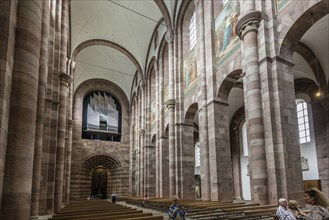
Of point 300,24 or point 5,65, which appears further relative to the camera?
point 300,24

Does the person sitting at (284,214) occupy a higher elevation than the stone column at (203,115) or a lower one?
lower

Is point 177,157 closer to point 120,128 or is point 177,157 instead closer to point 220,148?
point 220,148

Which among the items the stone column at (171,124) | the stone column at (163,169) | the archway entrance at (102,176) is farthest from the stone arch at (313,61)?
the archway entrance at (102,176)

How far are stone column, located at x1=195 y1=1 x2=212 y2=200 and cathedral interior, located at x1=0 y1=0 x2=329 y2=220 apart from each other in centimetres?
6

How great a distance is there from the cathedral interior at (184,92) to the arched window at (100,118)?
180 centimetres

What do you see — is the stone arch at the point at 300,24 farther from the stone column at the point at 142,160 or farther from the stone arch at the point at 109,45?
the stone arch at the point at 109,45

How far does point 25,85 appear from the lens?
5.85 meters

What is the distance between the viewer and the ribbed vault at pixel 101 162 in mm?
36688

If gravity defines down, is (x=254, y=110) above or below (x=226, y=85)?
below

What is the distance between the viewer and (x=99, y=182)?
38.9 metres

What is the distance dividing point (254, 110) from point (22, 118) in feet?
27.7

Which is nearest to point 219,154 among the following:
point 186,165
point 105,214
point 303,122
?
point 186,165

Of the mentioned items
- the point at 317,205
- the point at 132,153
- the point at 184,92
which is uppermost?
the point at 184,92

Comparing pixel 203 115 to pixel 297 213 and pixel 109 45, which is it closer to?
pixel 297 213
